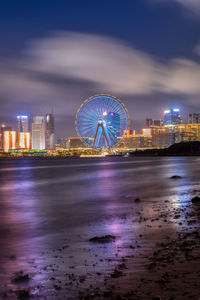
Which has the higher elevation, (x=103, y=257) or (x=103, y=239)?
(x=103, y=257)

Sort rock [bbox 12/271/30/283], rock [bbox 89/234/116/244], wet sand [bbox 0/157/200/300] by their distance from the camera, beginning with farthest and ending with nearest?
rock [bbox 89/234/116/244], rock [bbox 12/271/30/283], wet sand [bbox 0/157/200/300]

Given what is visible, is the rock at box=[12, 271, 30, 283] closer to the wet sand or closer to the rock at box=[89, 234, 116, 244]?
the wet sand

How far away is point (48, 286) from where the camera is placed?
6.59m

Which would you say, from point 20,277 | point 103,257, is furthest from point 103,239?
point 20,277

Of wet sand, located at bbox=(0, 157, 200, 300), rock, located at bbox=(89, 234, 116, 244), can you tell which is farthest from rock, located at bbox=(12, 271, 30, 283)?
rock, located at bbox=(89, 234, 116, 244)

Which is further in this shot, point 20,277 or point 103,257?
point 103,257

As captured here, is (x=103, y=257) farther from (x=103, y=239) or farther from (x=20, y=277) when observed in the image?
(x=20, y=277)

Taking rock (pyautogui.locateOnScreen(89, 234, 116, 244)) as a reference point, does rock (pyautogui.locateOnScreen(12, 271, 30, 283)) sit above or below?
above

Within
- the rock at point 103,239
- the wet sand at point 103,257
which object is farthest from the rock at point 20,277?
the rock at point 103,239

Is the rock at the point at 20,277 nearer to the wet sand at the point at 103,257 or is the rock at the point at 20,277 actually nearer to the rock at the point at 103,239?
the wet sand at the point at 103,257

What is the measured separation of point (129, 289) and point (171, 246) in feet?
10.3

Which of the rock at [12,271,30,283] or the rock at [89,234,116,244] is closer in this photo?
the rock at [12,271,30,283]

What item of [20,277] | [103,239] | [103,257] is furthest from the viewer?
[103,239]

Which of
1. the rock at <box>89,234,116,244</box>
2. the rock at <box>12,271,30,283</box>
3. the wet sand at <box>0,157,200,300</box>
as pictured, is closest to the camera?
the wet sand at <box>0,157,200,300</box>
